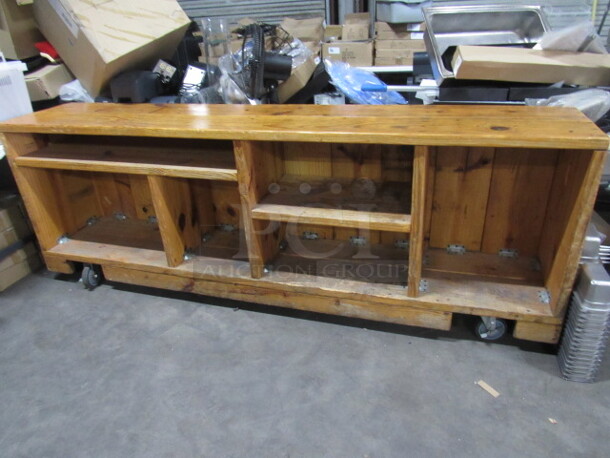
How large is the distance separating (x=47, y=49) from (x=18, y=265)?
3.39ft

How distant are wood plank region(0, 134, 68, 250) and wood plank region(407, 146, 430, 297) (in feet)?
4.84

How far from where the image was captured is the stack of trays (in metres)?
1.18

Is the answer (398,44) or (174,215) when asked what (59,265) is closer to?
(174,215)

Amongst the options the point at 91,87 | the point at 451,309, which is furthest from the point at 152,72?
the point at 451,309

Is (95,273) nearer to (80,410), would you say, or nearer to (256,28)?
(80,410)

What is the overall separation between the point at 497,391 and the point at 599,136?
2.45 ft

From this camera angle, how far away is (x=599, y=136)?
1081mm

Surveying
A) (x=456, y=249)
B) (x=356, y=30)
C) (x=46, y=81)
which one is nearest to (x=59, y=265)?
(x=46, y=81)

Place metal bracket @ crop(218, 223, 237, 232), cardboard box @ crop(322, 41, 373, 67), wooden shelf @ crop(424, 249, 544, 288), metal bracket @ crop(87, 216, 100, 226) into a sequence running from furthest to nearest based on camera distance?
1. cardboard box @ crop(322, 41, 373, 67)
2. metal bracket @ crop(87, 216, 100, 226)
3. metal bracket @ crop(218, 223, 237, 232)
4. wooden shelf @ crop(424, 249, 544, 288)

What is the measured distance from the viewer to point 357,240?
1789 millimetres

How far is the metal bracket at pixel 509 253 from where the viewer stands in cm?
162

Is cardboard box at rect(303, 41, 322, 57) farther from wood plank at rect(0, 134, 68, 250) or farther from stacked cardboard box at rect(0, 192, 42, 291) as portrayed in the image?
stacked cardboard box at rect(0, 192, 42, 291)

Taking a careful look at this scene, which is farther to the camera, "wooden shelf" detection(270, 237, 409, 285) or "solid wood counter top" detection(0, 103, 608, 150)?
"wooden shelf" detection(270, 237, 409, 285)

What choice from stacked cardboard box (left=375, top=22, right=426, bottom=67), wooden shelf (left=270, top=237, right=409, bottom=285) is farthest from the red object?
stacked cardboard box (left=375, top=22, right=426, bottom=67)
